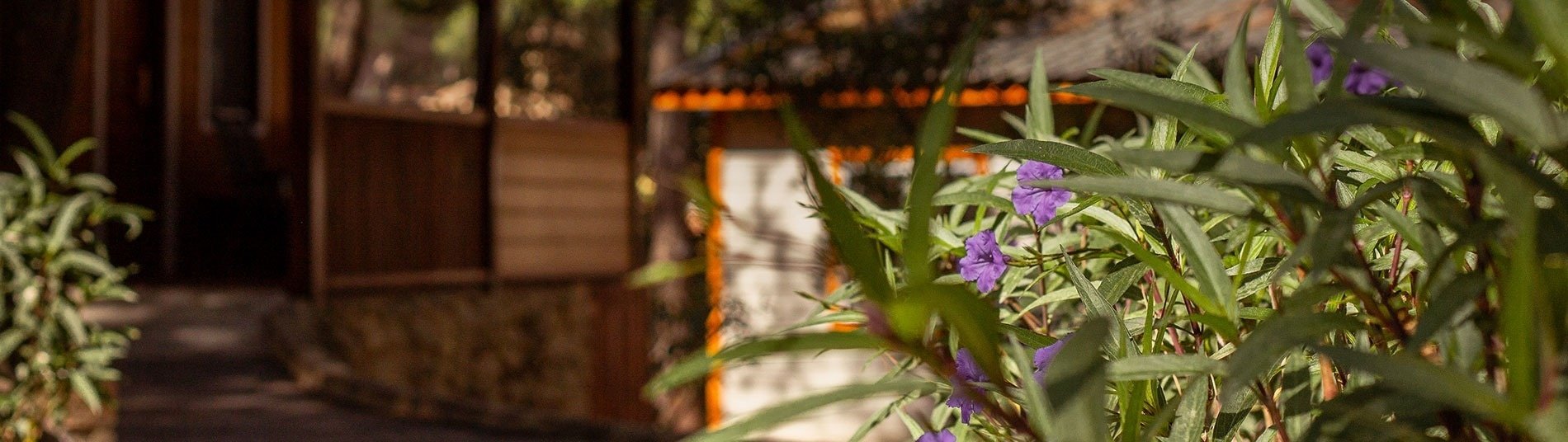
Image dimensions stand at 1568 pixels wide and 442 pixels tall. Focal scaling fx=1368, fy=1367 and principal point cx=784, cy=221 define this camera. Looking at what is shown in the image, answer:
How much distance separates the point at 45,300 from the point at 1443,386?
3.68 meters

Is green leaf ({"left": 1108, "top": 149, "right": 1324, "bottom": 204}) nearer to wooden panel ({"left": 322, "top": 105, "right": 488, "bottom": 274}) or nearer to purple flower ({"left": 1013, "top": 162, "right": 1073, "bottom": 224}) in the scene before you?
purple flower ({"left": 1013, "top": 162, "right": 1073, "bottom": 224})

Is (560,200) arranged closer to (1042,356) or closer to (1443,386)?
(1042,356)

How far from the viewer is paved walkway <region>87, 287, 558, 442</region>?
559 centimetres

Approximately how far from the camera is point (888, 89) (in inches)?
335

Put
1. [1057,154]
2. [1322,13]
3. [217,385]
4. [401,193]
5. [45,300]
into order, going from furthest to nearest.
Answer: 1. [401,193]
2. [217,385]
3. [45,300]
4. [1322,13]
5. [1057,154]

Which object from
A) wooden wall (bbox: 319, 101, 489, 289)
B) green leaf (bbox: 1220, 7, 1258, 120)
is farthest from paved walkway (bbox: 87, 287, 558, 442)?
green leaf (bbox: 1220, 7, 1258, 120)

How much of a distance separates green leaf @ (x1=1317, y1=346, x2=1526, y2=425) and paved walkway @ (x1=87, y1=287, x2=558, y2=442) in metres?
4.89

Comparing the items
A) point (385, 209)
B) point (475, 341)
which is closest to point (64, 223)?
point (385, 209)

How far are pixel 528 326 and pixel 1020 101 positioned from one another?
3558 millimetres

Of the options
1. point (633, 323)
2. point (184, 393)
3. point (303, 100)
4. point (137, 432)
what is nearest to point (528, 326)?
point (633, 323)

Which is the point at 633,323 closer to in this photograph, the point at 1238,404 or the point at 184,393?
the point at 184,393

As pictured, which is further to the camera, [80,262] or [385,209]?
[385,209]

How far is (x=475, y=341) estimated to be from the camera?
8625mm

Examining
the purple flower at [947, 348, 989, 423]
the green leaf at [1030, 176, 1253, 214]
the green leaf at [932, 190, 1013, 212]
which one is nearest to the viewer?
the green leaf at [1030, 176, 1253, 214]
